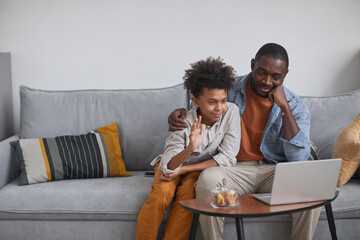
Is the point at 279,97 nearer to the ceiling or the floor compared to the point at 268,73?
nearer to the floor

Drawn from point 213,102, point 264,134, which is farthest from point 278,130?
point 213,102

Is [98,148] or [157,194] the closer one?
[157,194]

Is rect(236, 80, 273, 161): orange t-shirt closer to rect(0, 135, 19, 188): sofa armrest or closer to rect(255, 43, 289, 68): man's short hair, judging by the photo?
rect(255, 43, 289, 68): man's short hair

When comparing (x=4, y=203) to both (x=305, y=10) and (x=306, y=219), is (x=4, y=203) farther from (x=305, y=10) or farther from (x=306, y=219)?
(x=305, y=10)

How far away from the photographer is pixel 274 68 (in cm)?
224

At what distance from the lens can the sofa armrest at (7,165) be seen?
2.49m

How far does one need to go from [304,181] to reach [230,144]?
0.60m

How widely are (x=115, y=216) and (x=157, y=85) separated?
3.70 feet

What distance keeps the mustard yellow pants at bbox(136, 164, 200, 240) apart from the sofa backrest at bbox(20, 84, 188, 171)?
0.54m

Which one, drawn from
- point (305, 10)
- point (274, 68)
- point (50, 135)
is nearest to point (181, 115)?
point (274, 68)

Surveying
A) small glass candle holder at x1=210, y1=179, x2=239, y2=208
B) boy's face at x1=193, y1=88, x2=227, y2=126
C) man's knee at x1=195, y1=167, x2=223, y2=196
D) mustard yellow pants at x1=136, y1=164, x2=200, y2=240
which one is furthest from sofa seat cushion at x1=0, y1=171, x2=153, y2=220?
small glass candle holder at x1=210, y1=179, x2=239, y2=208

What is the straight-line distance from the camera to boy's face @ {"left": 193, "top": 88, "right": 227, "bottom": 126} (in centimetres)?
216

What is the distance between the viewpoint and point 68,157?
2568 mm

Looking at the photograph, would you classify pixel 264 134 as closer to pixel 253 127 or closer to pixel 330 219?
pixel 253 127
